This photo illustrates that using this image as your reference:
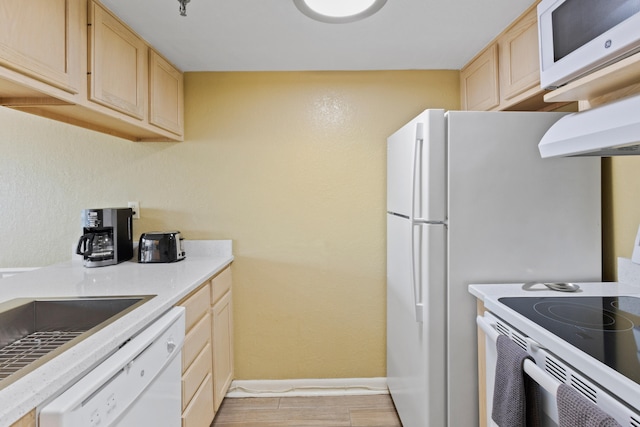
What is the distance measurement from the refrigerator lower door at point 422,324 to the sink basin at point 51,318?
1.20 metres

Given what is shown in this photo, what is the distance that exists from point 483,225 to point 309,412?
1.61 m

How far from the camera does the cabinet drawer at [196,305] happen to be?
5.19ft

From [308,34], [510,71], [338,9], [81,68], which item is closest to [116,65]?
[81,68]

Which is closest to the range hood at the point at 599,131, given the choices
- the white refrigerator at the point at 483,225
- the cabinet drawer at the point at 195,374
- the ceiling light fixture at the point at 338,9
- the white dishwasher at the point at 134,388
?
the white refrigerator at the point at 483,225

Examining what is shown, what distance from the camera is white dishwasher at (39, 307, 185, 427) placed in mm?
778

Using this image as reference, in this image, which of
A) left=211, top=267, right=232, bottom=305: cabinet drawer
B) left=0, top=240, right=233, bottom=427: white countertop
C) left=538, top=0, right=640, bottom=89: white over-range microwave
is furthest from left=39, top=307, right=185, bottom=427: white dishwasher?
left=538, top=0, right=640, bottom=89: white over-range microwave

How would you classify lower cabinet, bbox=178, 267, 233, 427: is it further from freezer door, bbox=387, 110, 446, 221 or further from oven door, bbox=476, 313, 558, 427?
oven door, bbox=476, 313, 558, 427

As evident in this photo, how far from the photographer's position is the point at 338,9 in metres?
1.63

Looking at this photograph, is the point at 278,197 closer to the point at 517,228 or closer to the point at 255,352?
the point at 255,352

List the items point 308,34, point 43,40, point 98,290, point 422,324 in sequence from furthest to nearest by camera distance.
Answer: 1. point 308,34
2. point 422,324
3. point 98,290
4. point 43,40

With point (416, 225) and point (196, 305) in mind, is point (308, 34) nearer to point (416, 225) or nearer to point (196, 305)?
point (416, 225)

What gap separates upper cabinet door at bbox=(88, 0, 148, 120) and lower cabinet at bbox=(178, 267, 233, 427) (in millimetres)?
1010

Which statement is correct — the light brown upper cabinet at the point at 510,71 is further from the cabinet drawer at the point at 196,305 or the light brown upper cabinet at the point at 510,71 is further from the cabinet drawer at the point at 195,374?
the cabinet drawer at the point at 195,374

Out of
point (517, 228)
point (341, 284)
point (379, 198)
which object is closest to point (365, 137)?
point (379, 198)
